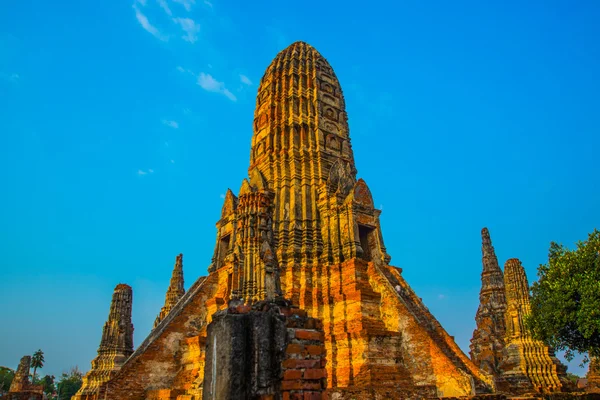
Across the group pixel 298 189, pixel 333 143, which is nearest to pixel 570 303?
pixel 298 189

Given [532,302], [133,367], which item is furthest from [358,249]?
[133,367]

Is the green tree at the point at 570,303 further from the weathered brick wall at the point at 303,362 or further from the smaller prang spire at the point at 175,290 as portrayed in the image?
the smaller prang spire at the point at 175,290

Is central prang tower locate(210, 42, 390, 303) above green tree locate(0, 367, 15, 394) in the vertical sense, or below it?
above

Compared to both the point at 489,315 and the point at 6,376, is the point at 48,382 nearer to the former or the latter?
the point at 6,376

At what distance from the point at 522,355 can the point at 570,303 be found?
2446 mm

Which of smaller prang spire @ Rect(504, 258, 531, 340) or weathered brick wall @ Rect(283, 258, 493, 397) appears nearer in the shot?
weathered brick wall @ Rect(283, 258, 493, 397)

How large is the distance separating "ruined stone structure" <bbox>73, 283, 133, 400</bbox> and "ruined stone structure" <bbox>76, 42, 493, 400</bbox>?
85cm

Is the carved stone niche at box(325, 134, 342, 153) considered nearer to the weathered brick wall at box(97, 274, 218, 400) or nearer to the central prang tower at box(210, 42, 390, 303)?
the central prang tower at box(210, 42, 390, 303)

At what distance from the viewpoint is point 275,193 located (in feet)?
73.5

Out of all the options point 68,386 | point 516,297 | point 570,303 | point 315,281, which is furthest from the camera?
point 68,386

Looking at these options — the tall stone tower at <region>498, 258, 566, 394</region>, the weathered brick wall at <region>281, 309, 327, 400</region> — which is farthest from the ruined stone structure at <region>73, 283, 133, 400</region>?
the weathered brick wall at <region>281, 309, 327, 400</region>

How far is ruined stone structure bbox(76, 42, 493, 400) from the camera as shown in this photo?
14.4m

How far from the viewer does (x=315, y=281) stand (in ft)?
60.5

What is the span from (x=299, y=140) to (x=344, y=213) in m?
5.87
